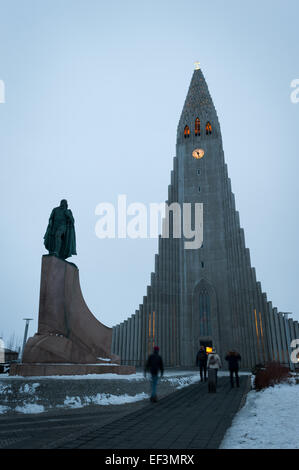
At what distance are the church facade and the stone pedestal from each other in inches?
886

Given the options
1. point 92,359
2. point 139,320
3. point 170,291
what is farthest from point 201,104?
point 92,359

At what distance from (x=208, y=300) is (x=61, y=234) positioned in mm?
25148

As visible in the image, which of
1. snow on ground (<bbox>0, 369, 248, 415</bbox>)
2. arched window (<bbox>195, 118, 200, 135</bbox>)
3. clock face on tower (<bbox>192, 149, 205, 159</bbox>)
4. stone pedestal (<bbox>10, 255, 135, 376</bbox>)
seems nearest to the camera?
snow on ground (<bbox>0, 369, 248, 415</bbox>)

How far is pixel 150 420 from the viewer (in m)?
5.88

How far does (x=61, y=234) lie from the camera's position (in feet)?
37.8

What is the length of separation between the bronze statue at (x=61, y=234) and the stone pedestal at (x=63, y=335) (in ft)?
2.11

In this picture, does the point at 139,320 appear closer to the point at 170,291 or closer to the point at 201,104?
the point at 170,291

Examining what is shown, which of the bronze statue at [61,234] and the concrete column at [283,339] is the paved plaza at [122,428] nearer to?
the bronze statue at [61,234]

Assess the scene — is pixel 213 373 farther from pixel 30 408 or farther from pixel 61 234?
pixel 61 234

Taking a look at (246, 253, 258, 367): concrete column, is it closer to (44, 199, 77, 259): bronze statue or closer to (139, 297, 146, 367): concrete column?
(139, 297, 146, 367): concrete column

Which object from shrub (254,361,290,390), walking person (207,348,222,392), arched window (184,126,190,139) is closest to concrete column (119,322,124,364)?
shrub (254,361,290,390)

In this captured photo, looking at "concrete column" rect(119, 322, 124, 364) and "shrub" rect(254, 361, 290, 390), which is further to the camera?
"concrete column" rect(119, 322, 124, 364)

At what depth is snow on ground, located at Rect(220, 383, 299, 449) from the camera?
404 centimetres

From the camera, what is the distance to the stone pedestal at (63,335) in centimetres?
900
